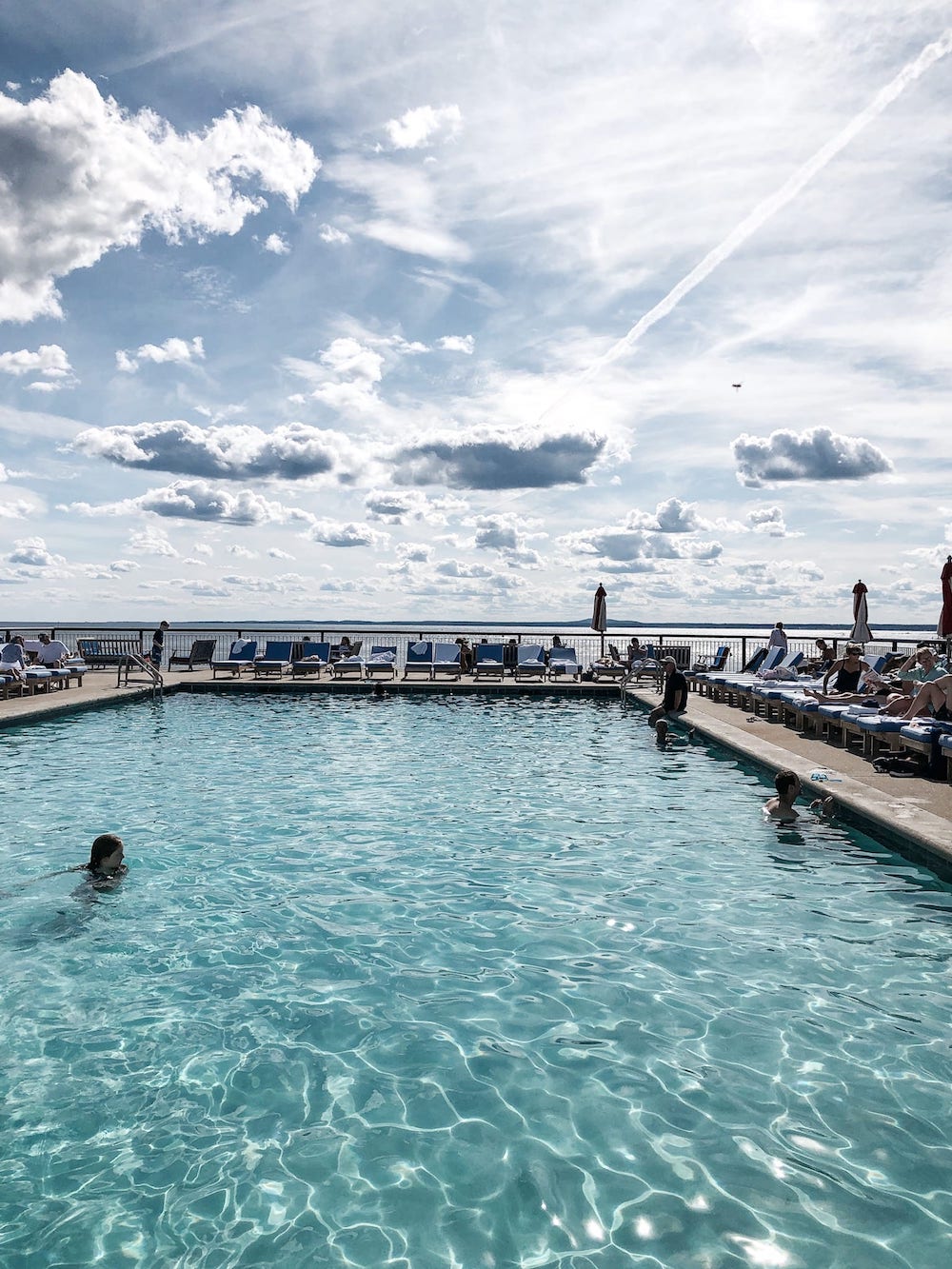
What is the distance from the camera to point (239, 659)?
22250 mm

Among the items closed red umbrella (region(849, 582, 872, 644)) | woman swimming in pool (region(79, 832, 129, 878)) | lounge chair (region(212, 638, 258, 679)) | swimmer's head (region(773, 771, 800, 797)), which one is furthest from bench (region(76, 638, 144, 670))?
swimmer's head (region(773, 771, 800, 797))

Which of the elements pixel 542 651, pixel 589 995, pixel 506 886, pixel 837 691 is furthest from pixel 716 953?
pixel 542 651

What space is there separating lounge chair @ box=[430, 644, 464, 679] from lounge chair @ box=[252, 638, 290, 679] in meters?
3.75

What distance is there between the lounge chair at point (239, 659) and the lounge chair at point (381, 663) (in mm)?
2896

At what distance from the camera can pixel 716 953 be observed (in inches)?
214

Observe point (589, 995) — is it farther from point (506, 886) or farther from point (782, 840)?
point (782, 840)

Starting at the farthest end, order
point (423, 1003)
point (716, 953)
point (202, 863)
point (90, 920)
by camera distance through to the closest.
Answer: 1. point (202, 863)
2. point (90, 920)
3. point (716, 953)
4. point (423, 1003)

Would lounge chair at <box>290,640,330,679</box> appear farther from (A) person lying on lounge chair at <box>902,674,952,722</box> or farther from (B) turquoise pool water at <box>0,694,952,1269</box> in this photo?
(A) person lying on lounge chair at <box>902,674,952,722</box>

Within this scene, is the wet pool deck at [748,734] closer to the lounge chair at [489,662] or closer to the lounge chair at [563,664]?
the lounge chair at [489,662]

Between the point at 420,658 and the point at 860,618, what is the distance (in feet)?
32.9

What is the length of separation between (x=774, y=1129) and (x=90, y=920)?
4.57 metres

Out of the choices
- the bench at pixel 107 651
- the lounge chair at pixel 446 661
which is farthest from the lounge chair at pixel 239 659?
the lounge chair at pixel 446 661

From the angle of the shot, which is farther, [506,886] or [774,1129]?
[506,886]

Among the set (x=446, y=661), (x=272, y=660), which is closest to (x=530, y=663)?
(x=446, y=661)
